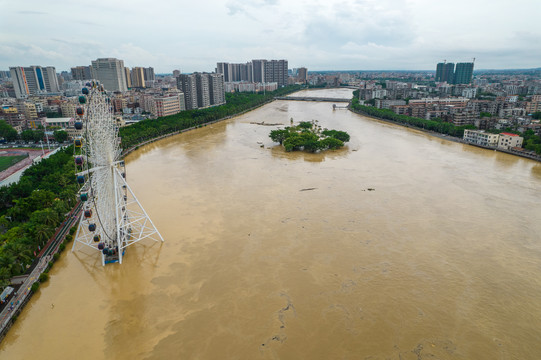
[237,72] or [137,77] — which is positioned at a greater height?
[237,72]

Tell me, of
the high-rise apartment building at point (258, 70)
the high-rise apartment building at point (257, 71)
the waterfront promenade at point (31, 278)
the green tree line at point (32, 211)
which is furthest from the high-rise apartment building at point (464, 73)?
the waterfront promenade at point (31, 278)

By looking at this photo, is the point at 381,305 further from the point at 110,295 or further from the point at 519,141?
the point at 519,141


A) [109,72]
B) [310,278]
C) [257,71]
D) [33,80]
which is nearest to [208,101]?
[109,72]

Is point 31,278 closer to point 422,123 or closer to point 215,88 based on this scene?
point 422,123

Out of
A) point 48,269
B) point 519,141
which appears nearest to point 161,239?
point 48,269

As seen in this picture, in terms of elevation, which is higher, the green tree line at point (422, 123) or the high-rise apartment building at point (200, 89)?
the high-rise apartment building at point (200, 89)

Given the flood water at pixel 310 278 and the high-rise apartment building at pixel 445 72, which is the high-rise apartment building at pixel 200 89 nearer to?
the flood water at pixel 310 278
